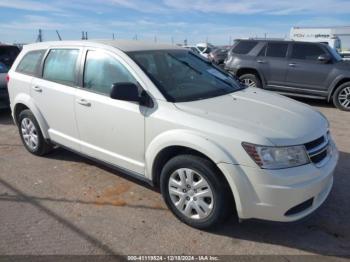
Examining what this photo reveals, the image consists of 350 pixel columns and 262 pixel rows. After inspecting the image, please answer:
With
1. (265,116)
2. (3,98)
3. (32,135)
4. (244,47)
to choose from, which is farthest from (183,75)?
(244,47)

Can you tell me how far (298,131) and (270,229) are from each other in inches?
40.1

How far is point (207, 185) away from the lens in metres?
3.31

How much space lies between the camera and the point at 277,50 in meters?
10.2

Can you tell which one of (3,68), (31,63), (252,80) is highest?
(31,63)

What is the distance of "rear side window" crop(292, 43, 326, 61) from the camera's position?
9.60m

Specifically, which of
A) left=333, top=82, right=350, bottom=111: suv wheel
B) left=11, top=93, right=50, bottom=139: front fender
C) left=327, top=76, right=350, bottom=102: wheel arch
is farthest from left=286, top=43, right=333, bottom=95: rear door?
left=11, top=93, right=50, bottom=139: front fender

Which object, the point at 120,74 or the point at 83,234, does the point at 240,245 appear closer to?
the point at 83,234

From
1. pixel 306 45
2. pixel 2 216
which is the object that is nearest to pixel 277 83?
pixel 306 45

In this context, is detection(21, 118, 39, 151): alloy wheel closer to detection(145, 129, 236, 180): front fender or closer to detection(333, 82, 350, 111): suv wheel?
detection(145, 129, 236, 180): front fender

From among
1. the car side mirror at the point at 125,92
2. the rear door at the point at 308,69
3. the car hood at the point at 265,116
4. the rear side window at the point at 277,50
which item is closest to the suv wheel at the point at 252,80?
the rear side window at the point at 277,50

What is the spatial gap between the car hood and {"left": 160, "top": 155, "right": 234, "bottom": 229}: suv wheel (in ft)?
1.51

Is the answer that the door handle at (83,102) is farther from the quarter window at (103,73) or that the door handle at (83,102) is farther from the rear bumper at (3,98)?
the rear bumper at (3,98)

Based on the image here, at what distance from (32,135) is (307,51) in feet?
24.6

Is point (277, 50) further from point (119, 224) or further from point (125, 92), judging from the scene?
point (119, 224)
